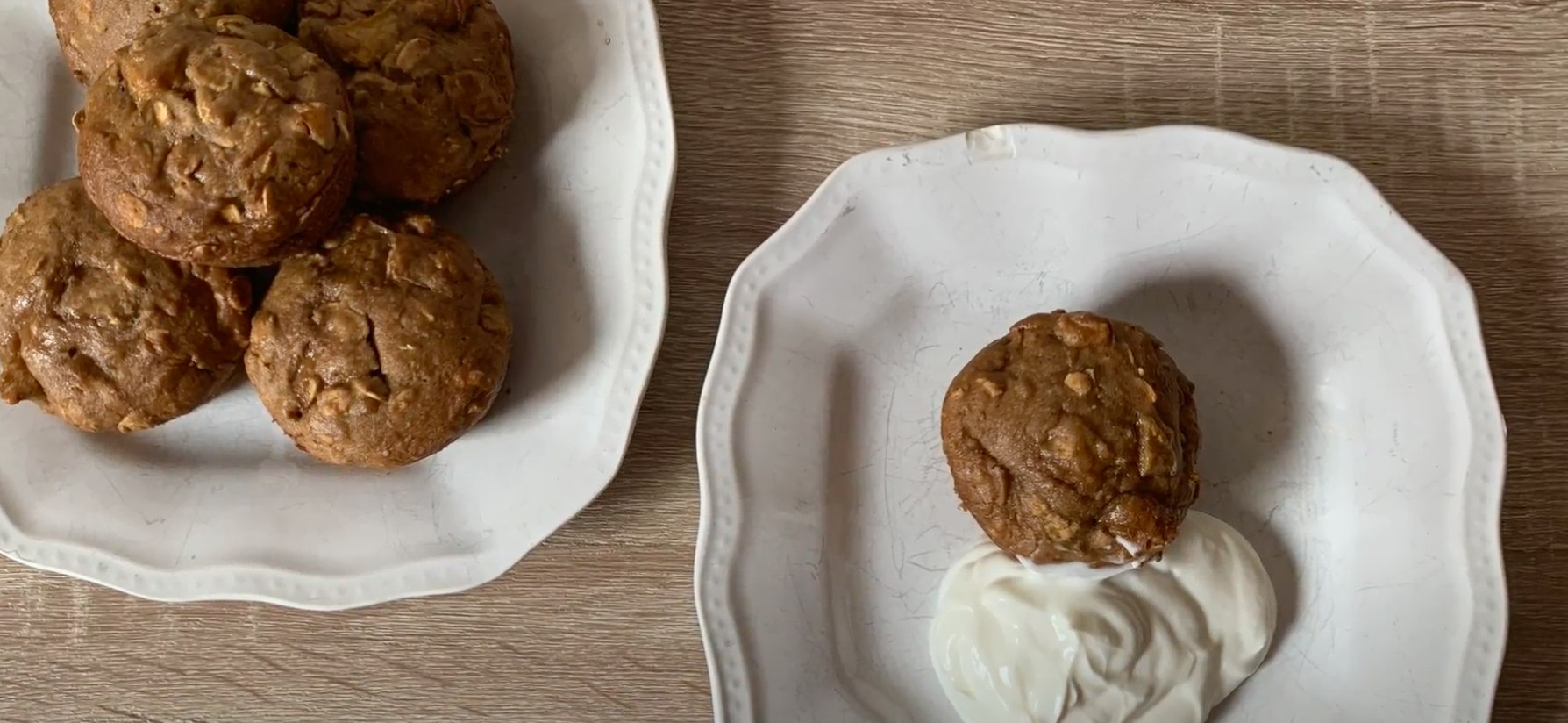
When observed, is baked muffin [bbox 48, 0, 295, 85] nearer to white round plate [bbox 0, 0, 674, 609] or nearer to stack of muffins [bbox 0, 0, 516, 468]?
stack of muffins [bbox 0, 0, 516, 468]

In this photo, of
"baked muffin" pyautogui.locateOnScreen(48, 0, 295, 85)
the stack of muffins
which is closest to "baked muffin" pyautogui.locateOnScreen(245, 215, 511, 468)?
the stack of muffins

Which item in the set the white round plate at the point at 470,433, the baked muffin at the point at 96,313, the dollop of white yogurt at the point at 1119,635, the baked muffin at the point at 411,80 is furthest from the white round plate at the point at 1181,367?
the baked muffin at the point at 96,313

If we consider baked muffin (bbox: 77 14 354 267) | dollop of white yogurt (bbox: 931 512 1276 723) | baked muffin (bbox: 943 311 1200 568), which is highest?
baked muffin (bbox: 77 14 354 267)

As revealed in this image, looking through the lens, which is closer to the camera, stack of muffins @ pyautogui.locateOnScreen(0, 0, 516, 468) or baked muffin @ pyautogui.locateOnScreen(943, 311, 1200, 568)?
stack of muffins @ pyautogui.locateOnScreen(0, 0, 516, 468)

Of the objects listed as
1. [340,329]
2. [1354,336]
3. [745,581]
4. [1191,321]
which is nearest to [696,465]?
[745,581]

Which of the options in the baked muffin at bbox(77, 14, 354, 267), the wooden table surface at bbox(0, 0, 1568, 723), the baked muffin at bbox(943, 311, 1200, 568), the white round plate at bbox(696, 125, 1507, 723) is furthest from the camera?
the wooden table surface at bbox(0, 0, 1568, 723)

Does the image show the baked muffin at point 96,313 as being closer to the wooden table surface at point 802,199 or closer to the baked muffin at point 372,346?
the baked muffin at point 372,346
